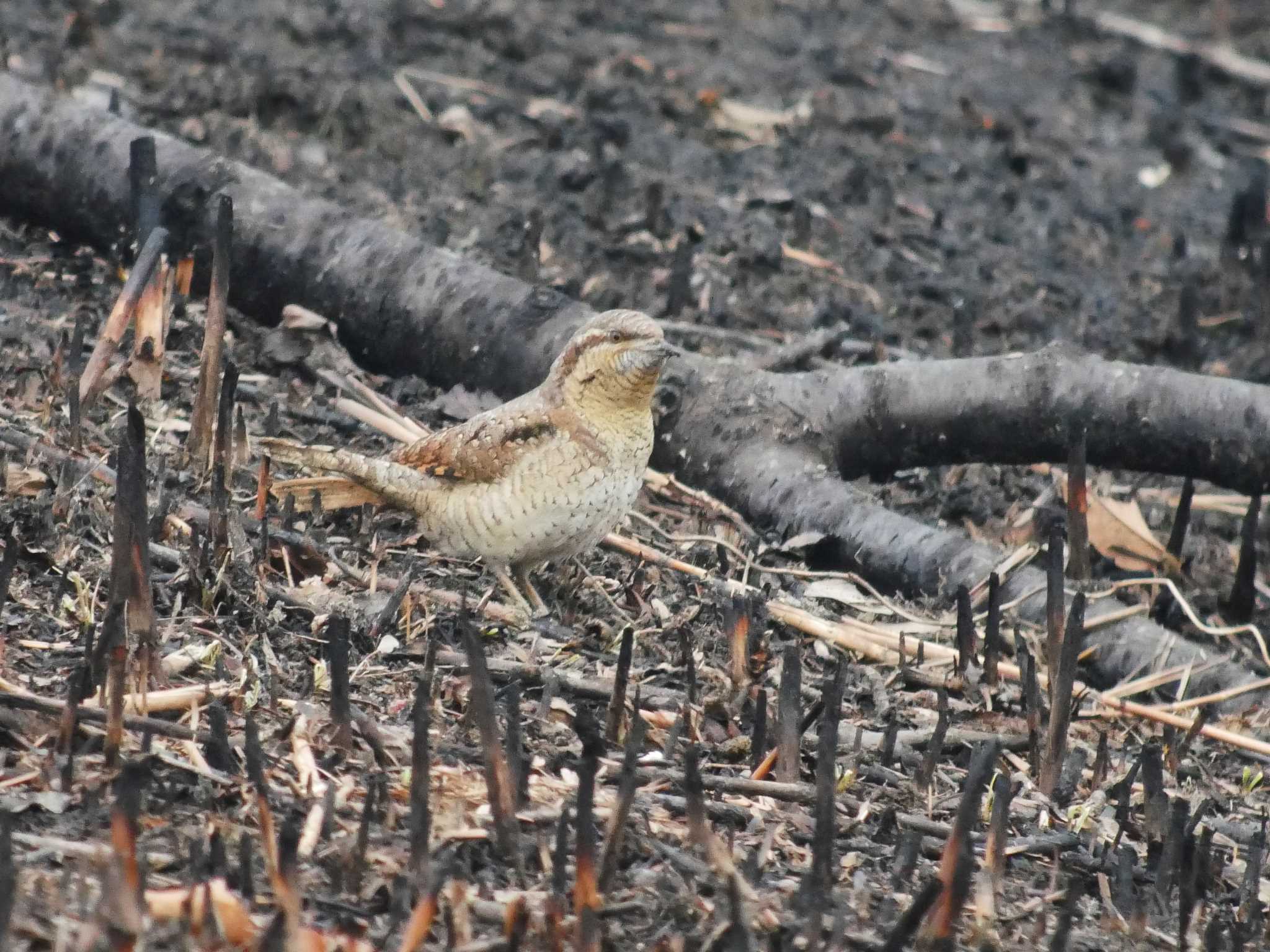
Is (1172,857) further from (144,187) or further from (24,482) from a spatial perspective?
(144,187)

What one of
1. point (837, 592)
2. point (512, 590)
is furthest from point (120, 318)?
point (837, 592)

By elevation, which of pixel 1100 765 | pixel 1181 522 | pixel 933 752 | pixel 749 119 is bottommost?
pixel 1100 765

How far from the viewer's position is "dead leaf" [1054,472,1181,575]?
6633 mm

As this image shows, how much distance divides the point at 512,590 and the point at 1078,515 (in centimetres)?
208

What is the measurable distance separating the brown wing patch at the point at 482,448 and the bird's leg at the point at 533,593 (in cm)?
34

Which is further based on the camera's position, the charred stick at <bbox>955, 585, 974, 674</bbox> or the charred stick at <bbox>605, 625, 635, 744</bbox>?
the charred stick at <bbox>955, 585, 974, 674</bbox>

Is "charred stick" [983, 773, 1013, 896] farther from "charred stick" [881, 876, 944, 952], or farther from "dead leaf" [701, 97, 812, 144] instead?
"dead leaf" [701, 97, 812, 144]

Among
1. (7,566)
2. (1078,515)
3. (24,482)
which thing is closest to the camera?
(7,566)

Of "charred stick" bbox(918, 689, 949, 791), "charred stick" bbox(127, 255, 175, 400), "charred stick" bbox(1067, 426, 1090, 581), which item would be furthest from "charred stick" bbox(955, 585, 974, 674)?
"charred stick" bbox(127, 255, 175, 400)

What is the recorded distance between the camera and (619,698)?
13.9 feet

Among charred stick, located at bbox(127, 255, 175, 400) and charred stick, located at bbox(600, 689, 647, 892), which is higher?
charred stick, located at bbox(127, 255, 175, 400)

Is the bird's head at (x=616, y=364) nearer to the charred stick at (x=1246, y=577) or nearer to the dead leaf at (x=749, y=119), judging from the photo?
the charred stick at (x=1246, y=577)

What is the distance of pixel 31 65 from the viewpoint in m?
8.53

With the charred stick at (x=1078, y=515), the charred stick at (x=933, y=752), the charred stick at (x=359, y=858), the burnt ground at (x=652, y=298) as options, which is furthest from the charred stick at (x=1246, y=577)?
the charred stick at (x=359, y=858)
